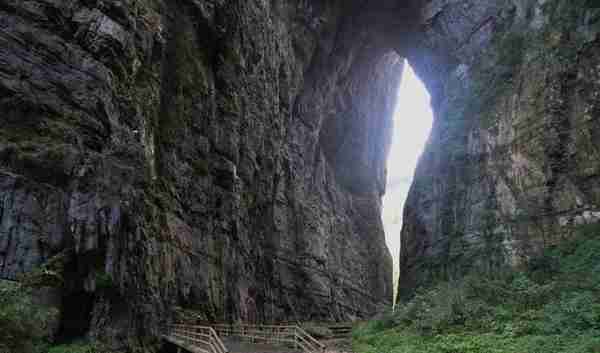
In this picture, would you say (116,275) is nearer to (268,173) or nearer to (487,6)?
(268,173)

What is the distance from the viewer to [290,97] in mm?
41438

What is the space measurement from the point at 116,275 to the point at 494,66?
25.7m

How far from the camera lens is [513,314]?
18.5 m

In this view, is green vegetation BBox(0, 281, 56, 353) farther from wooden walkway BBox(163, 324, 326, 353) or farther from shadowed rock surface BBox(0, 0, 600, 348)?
wooden walkway BBox(163, 324, 326, 353)

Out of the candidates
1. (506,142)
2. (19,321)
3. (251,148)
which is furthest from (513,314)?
(251,148)

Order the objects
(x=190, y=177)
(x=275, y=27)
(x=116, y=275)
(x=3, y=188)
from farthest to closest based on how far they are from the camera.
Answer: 1. (x=275, y=27)
2. (x=190, y=177)
3. (x=116, y=275)
4. (x=3, y=188)

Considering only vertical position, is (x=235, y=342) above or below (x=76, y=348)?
below

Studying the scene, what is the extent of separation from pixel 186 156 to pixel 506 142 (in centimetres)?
1762

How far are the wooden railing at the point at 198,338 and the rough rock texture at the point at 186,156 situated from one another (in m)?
1.00

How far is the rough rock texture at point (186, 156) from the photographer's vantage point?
16.7 m

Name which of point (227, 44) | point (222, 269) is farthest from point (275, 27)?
point (222, 269)

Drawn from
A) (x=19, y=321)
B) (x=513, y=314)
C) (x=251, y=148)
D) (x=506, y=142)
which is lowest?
(x=513, y=314)

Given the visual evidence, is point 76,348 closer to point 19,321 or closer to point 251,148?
point 19,321

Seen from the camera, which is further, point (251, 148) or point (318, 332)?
point (251, 148)
